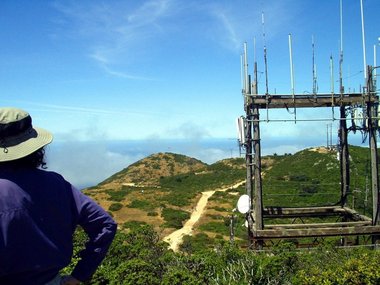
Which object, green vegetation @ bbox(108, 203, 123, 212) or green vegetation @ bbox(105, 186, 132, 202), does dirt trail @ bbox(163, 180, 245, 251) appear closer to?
green vegetation @ bbox(108, 203, 123, 212)

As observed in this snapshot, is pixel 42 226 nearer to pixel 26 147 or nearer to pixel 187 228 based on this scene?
pixel 26 147

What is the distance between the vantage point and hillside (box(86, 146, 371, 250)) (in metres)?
26.5

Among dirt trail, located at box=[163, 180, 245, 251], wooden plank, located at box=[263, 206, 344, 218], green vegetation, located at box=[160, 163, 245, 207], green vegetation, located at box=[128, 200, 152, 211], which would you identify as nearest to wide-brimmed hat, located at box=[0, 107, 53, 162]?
wooden plank, located at box=[263, 206, 344, 218]

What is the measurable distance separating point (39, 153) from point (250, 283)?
550 cm

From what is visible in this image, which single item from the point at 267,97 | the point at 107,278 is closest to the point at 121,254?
the point at 107,278

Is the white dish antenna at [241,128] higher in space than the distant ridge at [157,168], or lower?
higher

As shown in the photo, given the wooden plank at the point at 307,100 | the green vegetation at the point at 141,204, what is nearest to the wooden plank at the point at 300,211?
the wooden plank at the point at 307,100

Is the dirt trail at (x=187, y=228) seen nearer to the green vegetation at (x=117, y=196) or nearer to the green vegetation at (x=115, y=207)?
the green vegetation at (x=115, y=207)

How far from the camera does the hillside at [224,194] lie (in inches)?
1043

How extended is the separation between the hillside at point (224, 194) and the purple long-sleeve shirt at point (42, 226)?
15.5m

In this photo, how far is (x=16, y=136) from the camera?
240 cm

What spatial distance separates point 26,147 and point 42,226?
1.62 feet

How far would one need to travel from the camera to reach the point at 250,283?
6965mm

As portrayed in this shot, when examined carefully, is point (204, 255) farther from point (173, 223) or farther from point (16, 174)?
point (173, 223)
